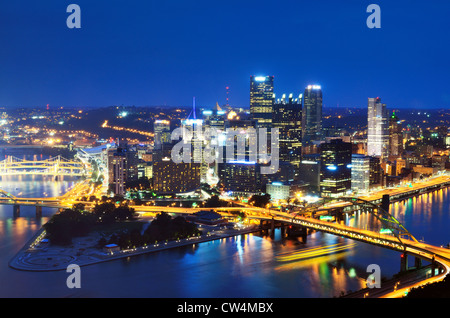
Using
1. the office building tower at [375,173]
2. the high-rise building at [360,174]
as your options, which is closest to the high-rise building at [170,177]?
the high-rise building at [360,174]

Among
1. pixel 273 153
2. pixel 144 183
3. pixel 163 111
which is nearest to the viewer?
pixel 144 183

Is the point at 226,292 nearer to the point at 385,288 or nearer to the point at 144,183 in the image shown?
the point at 385,288

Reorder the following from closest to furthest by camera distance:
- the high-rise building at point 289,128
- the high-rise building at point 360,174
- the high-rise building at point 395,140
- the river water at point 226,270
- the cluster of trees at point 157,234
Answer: the river water at point 226,270 < the cluster of trees at point 157,234 < the high-rise building at point 360,174 < the high-rise building at point 289,128 < the high-rise building at point 395,140

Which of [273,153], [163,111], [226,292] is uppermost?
[163,111]

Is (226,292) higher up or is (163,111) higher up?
(163,111)

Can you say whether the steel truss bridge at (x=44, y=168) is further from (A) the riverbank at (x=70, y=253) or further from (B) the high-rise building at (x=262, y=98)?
(A) the riverbank at (x=70, y=253)
